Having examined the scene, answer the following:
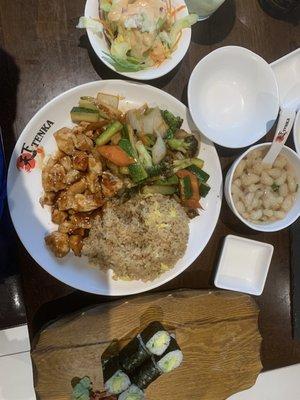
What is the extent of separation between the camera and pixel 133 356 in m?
1.99

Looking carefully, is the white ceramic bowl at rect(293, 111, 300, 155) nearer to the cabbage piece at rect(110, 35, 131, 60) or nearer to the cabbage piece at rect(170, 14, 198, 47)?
the cabbage piece at rect(170, 14, 198, 47)

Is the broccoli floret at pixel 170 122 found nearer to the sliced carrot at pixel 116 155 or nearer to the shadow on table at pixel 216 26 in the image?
the sliced carrot at pixel 116 155

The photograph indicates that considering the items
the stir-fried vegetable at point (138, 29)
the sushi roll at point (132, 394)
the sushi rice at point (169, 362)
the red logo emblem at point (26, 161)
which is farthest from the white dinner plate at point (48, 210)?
the sushi roll at point (132, 394)

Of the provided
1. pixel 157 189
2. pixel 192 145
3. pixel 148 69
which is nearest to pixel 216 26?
pixel 148 69

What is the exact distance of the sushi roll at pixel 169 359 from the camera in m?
1.97

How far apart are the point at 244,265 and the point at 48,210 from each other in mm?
931

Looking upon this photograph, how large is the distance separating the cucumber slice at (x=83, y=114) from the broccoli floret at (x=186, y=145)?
33 cm

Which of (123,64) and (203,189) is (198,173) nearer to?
(203,189)

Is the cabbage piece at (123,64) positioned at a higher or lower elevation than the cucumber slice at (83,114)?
higher

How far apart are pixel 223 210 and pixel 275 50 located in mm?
790

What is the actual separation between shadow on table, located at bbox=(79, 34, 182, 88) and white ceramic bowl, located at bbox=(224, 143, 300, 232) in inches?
19.1

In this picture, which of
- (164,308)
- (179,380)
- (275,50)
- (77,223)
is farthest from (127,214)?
(275,50)

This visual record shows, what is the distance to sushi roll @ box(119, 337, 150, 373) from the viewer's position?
1.99 meters

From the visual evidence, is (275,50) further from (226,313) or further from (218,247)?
(226,313)
